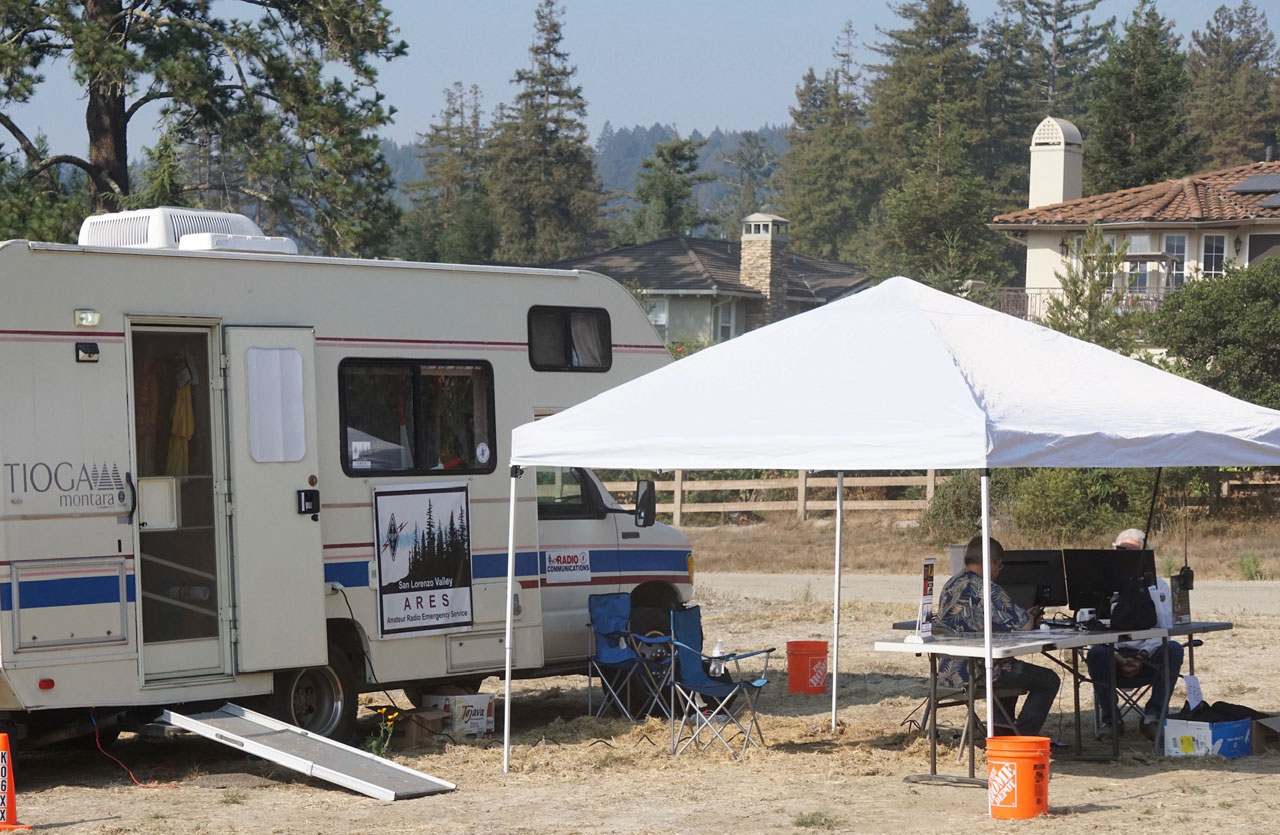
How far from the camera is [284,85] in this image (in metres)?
22.0

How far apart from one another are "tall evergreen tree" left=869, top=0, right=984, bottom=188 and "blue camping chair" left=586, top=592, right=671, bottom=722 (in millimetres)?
59686

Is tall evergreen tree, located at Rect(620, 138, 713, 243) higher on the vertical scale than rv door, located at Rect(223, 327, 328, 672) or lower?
higher

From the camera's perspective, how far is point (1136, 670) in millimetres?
9297

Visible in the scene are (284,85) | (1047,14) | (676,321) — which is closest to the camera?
(284,85)

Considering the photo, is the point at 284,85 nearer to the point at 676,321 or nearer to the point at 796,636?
the point at 796,636

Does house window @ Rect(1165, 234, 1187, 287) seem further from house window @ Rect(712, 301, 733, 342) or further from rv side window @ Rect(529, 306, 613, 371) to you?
rv side window @ Rect(529, 306, 613, 371)

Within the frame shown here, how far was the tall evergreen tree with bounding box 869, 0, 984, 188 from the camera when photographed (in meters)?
68.1

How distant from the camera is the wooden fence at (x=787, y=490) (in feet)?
81.4

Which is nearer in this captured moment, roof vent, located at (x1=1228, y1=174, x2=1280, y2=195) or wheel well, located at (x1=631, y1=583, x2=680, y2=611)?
wheel well, located at (x1=631, y1=583, x2=680, y2=611)

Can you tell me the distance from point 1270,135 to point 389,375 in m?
65.5

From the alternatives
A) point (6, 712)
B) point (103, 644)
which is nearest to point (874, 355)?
point (103, 644)

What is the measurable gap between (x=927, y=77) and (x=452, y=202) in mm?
23542

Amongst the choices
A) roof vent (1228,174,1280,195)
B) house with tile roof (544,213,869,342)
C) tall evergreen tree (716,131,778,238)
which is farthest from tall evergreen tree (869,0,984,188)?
tall evergreen tree (716,131,778,238)

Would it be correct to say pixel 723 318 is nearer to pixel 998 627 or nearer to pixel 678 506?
pixel 678 506
